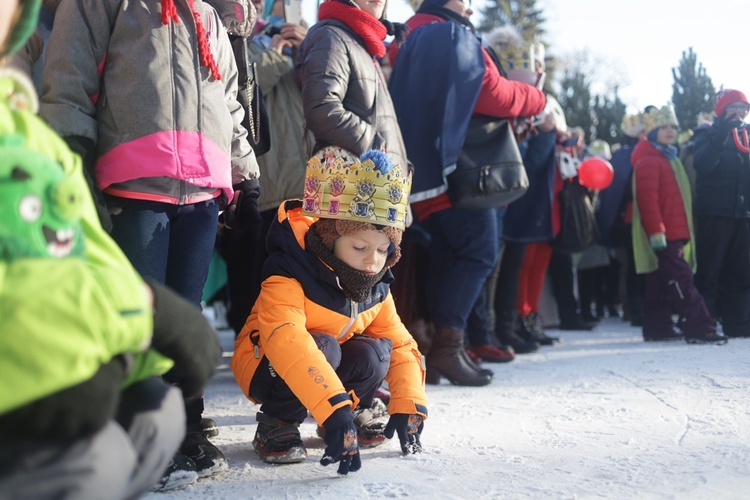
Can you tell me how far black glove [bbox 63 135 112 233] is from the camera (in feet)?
6.84

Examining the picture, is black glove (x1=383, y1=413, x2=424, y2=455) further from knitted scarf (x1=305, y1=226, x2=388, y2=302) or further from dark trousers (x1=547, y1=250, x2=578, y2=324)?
dark trousers (x1=547, y1=250, x2=578, y2=324)

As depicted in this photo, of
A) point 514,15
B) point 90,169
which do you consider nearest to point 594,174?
point 90,169

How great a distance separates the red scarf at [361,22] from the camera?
3.35 metres

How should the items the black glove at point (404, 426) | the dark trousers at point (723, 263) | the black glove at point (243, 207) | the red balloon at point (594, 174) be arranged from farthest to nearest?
1. the red balloon at point (594, 174)
2. the dark trousers at point (723, 263)
3. the black glove at point (243, 207)
4. the black glove at point (404, 426)

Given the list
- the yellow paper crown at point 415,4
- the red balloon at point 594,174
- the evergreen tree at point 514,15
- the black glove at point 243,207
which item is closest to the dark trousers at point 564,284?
the red balloon at point 594,174

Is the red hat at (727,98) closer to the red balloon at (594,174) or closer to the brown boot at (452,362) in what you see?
the red balloon at (594,174)

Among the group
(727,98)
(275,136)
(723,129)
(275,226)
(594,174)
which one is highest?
(727,98)

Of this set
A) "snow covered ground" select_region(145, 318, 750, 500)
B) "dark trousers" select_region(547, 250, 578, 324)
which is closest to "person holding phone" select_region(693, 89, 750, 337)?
"dark trousers" select_region(547, 250, 578, 324)

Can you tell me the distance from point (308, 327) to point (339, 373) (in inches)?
7.7

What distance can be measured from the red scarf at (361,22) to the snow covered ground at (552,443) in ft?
5.31

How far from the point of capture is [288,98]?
379cm

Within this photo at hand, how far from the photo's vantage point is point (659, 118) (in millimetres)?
6027

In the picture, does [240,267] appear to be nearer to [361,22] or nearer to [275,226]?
[275,226]

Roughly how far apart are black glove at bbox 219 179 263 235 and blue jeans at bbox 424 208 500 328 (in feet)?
4.84
